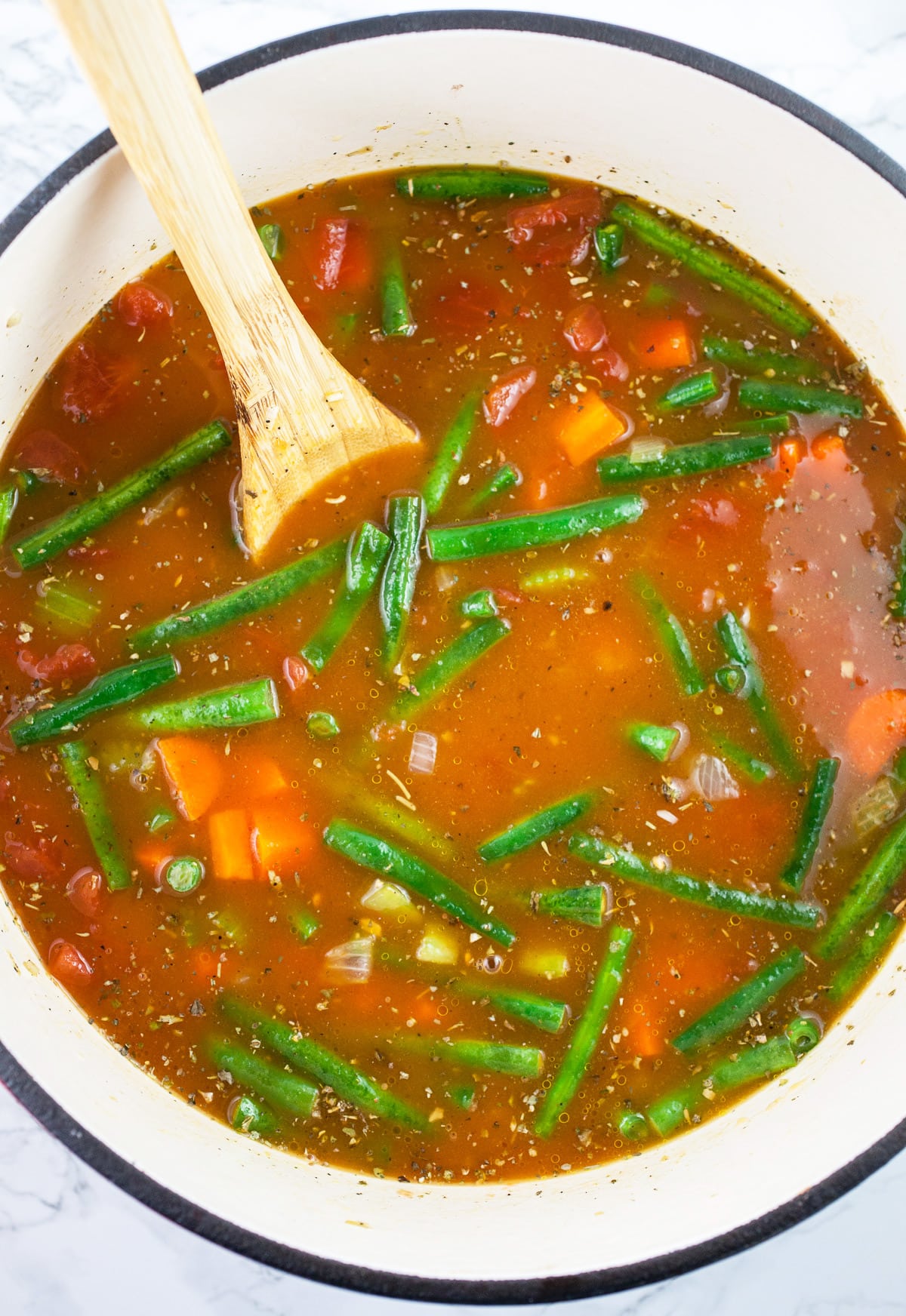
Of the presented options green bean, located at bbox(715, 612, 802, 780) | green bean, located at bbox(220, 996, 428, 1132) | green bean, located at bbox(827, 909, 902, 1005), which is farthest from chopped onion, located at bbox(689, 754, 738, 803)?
green bean, located at bbox(220, 996, 428, 1132)

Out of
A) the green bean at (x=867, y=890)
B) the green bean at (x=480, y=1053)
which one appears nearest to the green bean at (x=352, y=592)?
the green bean at (x=480, y=1053)

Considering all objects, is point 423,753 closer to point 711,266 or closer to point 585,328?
point 585,328

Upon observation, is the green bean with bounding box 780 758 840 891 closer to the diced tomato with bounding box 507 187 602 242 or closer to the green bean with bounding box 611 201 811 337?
the green bean with bounding box 611 201 811 337

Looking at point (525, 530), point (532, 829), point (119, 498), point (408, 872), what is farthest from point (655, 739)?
point (119, 498)

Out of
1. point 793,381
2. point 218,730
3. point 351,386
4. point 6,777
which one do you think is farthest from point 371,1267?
point 793,381

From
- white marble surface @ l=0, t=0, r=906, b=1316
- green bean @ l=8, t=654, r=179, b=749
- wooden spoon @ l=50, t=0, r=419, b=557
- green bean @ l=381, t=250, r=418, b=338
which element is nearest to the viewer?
wooden spoon @ l=50, t=0, r=419, b=557

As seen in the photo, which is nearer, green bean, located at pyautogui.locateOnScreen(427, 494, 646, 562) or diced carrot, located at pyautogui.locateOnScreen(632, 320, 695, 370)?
green bean, located at pyautogui.locateOnScreen(427, 494, 646, 562)

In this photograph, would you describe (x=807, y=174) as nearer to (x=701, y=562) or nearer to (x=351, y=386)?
(x=701, y=562)
